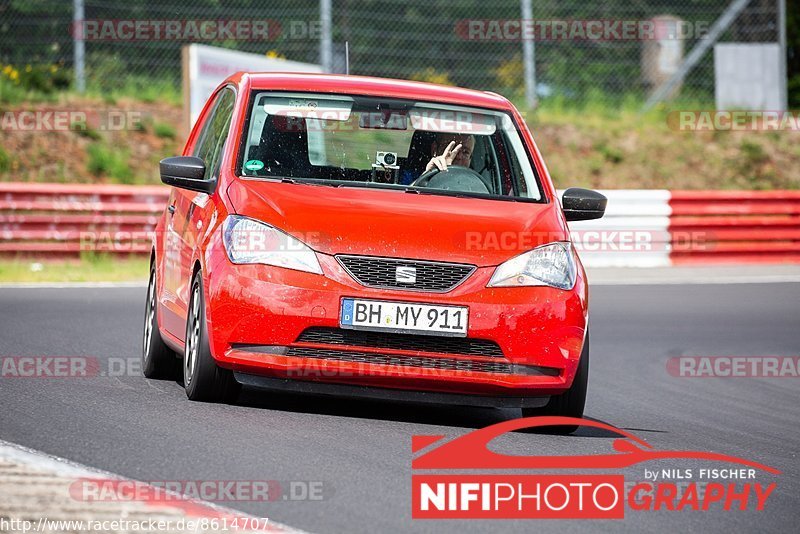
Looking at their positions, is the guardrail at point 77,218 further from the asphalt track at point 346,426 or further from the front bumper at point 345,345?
the front bumper at point 345,345

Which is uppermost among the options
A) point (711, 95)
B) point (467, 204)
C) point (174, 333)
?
point (711, 95)

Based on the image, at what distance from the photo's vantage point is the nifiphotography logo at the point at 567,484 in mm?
5685

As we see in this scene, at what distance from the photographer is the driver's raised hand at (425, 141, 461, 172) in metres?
8.56

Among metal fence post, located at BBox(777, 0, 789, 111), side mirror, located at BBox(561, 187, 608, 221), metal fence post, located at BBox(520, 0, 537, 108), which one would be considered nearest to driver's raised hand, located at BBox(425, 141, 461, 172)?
side mirror, located at BBox(561, 187, 608, 221)

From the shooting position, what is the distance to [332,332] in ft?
23.5

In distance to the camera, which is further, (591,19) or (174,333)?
(591,19)

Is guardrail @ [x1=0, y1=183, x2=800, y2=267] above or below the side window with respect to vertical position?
below

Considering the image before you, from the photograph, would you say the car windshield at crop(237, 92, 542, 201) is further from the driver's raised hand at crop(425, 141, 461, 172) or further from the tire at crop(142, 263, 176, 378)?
the tire at crop(142, 263, 176, 378)

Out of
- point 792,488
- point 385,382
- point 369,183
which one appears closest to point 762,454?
point 792,488

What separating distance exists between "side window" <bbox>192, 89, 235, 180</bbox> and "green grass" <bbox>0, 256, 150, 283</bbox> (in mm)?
6957

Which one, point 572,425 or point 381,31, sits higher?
point 381,31

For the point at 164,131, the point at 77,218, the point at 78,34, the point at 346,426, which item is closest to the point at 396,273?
the point at 346,426

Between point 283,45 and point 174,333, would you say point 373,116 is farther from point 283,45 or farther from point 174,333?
point 283,45

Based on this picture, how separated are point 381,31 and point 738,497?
56.5 feet
